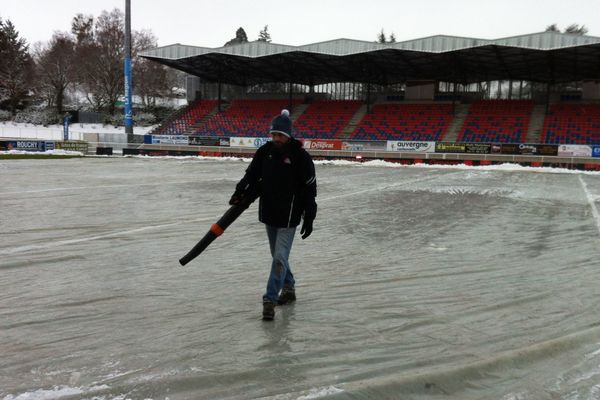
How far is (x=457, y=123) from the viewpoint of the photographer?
1594 inches

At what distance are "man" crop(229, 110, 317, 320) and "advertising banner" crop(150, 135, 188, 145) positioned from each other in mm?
36348

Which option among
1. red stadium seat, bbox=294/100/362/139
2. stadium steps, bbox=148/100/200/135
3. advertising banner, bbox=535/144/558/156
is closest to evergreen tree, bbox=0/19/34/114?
stadium steps, bbox=148/100/200/135

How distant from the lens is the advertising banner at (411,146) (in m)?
33.6

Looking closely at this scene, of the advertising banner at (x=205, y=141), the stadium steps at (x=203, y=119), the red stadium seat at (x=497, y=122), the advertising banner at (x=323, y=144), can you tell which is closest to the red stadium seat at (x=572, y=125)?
the red stadium seat at (x=497, y=122)

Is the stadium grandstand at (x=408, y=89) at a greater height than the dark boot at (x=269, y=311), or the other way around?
the stadium grandstand at (x=408, y=89)

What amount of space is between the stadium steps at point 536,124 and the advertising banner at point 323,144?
14139 mm

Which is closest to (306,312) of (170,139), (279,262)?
(279,262)

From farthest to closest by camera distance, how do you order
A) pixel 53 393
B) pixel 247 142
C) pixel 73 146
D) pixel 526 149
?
pixel 247 142
pixel 73 146
pixel 526 149
pixel 53 393

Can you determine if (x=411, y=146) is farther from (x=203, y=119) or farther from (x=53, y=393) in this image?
(x=53, y=393)

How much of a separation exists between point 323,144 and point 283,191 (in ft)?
106

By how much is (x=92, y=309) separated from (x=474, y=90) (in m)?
48.4

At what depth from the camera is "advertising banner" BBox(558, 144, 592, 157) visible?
30.1 meters

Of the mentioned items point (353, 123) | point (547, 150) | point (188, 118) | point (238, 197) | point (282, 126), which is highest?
point (188, 118)

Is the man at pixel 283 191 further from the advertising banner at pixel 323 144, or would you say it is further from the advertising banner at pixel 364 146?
the advertising banner at pixel 323 144
